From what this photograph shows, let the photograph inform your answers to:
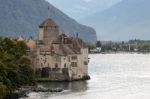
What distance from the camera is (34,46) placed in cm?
10150

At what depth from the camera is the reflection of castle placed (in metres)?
97.0

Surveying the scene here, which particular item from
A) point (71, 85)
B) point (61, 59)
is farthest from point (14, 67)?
point (61, 59)

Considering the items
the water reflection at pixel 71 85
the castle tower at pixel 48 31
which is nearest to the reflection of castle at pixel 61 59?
the water reflection at pixel 71 85

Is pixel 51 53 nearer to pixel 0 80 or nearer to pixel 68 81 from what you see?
pixel 68 81

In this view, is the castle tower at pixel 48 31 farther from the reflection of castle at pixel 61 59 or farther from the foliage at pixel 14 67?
the foliage at pixel 14 67

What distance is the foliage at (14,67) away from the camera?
66938 millimetres

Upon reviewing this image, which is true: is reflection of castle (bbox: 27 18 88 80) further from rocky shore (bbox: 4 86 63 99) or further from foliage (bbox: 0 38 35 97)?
rocky shore (bbox: 4 86 63 99)

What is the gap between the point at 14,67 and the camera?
73.6m

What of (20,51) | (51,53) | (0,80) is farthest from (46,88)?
(0,80)

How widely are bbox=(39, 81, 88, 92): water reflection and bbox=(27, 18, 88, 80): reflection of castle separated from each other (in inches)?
109

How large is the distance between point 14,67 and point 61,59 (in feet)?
78.7

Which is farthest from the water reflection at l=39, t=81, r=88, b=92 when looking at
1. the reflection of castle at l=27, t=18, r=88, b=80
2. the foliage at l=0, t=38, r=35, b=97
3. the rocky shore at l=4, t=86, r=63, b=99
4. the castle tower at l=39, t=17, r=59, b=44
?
the castle tower at l=39, t=17, r=59, b=44

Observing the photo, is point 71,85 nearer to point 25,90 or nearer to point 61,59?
point 61,59

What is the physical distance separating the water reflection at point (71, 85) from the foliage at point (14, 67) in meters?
5.42
